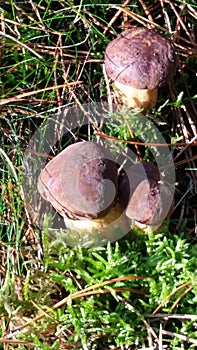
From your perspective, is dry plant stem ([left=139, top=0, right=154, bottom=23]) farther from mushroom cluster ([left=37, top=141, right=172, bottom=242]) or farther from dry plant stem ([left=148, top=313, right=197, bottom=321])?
dry plant stem ([left=148, top=313, right=197, bottom=321])

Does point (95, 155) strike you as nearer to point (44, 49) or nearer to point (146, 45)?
point (146, 45)

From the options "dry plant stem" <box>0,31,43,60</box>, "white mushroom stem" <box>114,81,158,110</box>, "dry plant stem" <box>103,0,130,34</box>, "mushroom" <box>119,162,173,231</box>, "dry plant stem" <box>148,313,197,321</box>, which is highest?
"dry plant stem" <box>103,0,130,34</box>

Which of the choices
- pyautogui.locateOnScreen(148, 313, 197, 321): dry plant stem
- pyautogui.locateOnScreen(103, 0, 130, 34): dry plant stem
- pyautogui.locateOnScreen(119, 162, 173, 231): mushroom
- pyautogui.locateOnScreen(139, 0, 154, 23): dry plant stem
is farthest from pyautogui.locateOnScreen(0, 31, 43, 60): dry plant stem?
pyautogui.locateOnScreen(148, 313, 197, 321): dry plant stem

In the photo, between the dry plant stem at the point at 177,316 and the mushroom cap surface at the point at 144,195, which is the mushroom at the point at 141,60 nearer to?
the mushroom cap surface at the point at 144,195

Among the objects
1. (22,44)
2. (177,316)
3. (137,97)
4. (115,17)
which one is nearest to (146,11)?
(115,17)

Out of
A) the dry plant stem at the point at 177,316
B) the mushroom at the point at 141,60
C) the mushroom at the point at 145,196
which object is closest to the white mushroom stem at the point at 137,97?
the mushroom at the point at 141,60

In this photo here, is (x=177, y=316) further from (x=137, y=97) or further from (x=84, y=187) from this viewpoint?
(x=137, y=97)

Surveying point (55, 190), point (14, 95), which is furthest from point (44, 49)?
point (55, 190)
